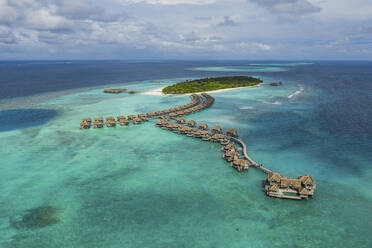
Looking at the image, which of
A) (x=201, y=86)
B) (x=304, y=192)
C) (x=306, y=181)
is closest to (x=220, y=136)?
(x=306, y=181)

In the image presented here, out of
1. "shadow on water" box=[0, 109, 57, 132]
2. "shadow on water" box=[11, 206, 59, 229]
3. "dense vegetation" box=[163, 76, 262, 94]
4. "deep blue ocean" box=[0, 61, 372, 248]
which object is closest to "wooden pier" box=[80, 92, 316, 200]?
"deep blue ocean" box=[0, 61, 372, 248]

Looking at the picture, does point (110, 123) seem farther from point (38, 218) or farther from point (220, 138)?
point (38, 218)

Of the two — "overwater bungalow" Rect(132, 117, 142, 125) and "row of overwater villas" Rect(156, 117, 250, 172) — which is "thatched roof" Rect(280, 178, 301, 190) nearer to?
"row of overwater villas" Rect(156, 117, 250, 172)

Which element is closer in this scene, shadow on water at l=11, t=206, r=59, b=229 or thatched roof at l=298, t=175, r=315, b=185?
shadow on water at l=11, t=206, r=59, b=229

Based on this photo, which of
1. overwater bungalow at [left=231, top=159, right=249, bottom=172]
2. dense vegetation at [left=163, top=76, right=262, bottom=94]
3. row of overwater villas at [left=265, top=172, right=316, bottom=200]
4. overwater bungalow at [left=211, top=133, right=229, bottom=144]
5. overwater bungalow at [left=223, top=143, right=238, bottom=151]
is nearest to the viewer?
row of overwater villas at [left=265, top=172, right=316, bottom=200]

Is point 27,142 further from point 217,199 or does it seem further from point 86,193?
point 217,199

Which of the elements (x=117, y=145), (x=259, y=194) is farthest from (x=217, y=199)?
(x=117, y=145)

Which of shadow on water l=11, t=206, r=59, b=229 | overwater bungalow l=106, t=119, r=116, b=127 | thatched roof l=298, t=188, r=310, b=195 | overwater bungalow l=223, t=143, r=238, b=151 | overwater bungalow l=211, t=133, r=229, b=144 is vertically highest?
overwater bungalow l=106, t=119, r=116, b=127

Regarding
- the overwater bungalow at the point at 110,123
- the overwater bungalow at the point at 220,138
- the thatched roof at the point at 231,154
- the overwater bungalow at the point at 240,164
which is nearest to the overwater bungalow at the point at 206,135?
the overwater bungalow at the point at 220,138
